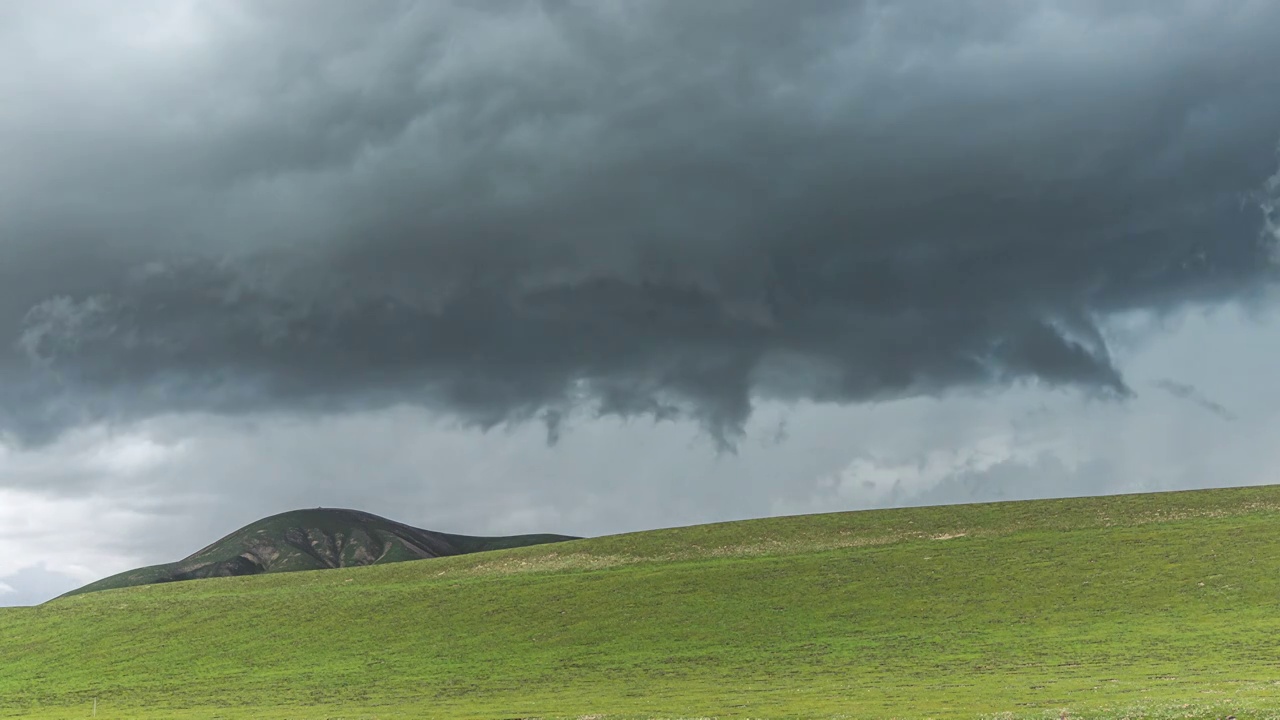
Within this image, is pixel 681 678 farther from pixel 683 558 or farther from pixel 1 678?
pixel 1 678

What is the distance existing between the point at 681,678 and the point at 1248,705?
1517 inches

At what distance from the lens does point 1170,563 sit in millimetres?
88312

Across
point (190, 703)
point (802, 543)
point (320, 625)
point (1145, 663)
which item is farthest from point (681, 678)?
point (802, 543)

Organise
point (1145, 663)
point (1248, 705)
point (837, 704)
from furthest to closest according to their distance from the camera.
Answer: point (1145, 663), point (837, 704), point (1248, 705)

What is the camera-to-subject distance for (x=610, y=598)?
99125 millimetres

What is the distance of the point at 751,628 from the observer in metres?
83.4

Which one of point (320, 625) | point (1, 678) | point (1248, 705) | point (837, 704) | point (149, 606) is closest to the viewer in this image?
point (1248, 705)

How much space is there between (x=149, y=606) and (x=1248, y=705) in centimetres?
11505

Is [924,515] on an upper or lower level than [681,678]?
upper

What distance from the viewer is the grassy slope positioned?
55531 millimetres

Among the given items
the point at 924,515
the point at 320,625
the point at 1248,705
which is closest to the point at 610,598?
the point at 320,625

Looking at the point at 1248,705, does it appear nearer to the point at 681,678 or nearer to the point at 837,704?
the point at 837,704

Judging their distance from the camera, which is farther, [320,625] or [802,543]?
[802,543]

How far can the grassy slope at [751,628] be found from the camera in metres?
55.5
